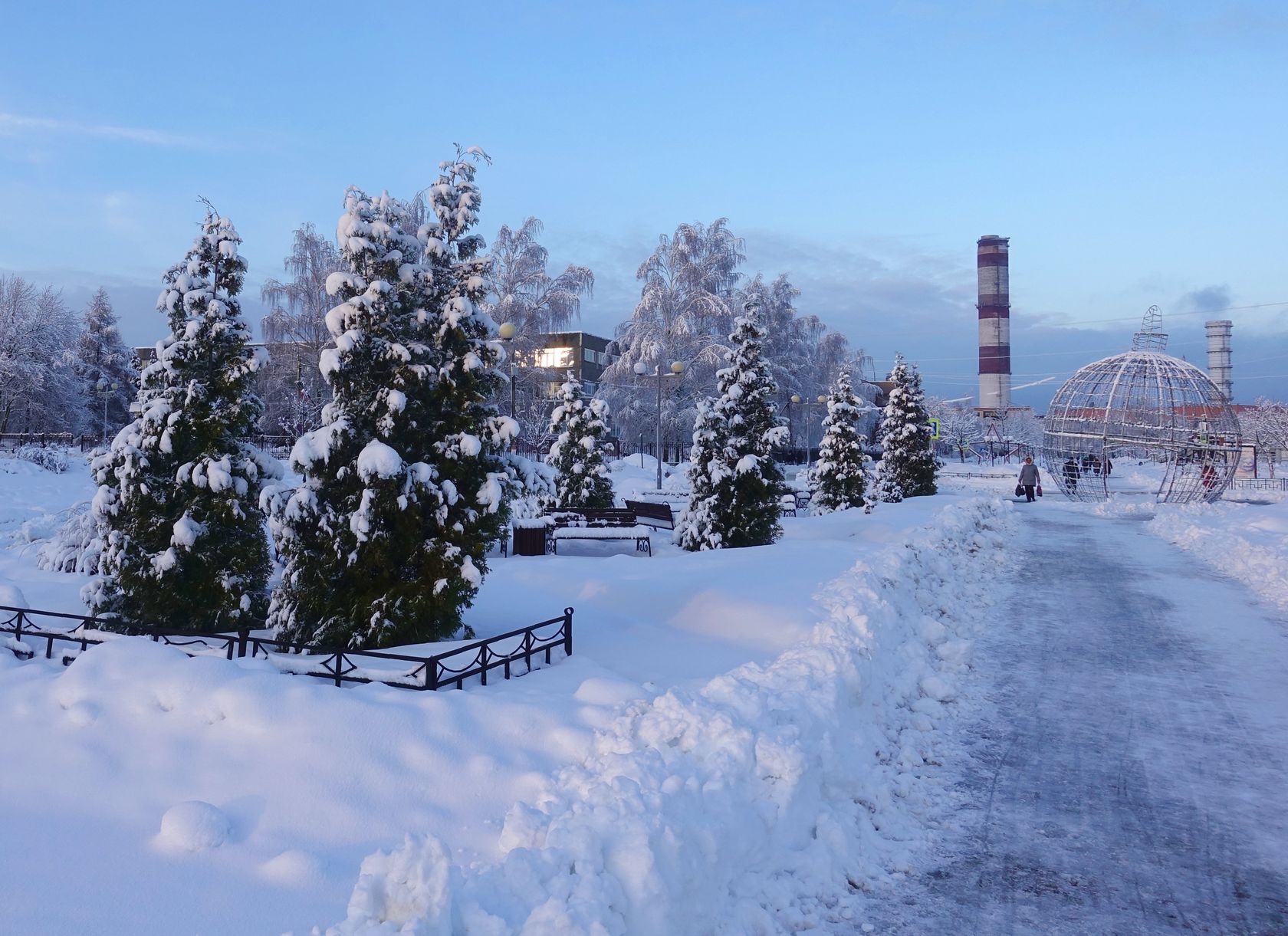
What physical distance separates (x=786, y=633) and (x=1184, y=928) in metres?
5.60

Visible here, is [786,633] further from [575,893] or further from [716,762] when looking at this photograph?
[575,893]

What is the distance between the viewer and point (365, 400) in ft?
32.3

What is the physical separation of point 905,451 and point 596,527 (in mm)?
18928

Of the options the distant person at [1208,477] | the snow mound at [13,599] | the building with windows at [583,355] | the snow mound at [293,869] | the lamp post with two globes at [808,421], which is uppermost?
the building with windows at [583,355]

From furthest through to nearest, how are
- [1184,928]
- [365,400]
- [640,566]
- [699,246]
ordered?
[699,246] < [640,566] < [365,400] < [1184,928]

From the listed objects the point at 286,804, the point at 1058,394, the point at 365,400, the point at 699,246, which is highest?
the point at 699,246

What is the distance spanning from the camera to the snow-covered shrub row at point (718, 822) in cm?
397

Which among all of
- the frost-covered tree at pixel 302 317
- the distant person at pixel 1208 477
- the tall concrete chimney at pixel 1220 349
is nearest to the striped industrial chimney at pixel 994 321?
the tall concrete chimney at pixel 1220 349

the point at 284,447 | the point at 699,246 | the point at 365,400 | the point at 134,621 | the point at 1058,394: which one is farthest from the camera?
the point at 284,447

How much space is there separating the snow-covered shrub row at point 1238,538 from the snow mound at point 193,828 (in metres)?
15.2

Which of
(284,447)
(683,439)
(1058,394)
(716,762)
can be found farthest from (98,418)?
(716,762)

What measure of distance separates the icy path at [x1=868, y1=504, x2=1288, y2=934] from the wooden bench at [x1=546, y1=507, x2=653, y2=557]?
8.97 m

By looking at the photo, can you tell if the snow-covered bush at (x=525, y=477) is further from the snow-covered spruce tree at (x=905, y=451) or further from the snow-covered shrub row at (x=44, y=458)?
the snow-covered shrub row at (x=44, y=458)

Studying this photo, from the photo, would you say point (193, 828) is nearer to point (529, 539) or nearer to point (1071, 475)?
point (529, 539)
